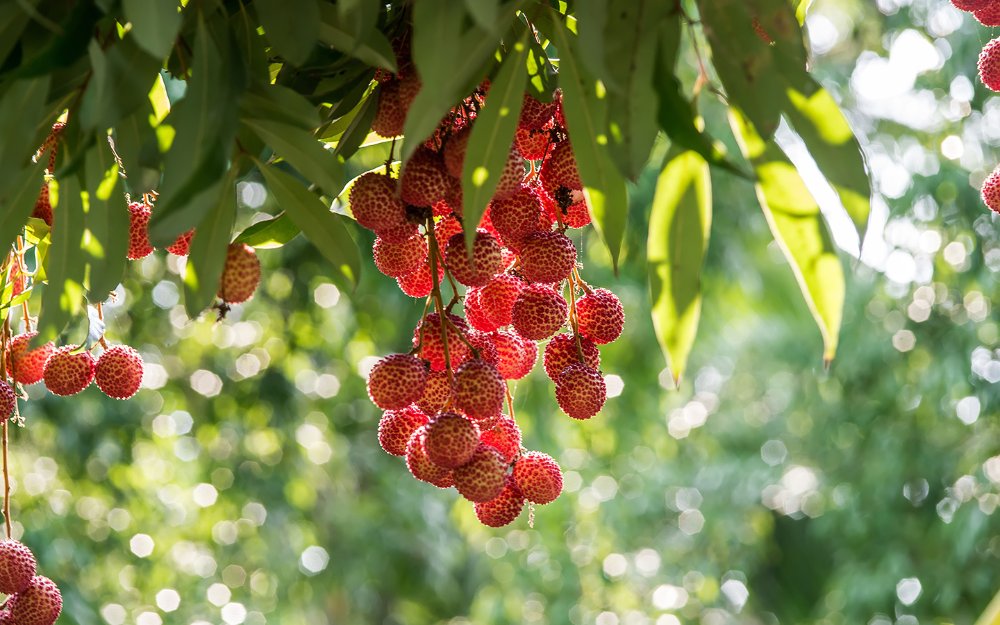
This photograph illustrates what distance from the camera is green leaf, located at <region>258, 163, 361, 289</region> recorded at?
0.48 meters

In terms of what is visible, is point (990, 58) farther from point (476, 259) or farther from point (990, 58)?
point (476, 259)

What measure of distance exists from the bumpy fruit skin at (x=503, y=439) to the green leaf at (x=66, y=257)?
23cm

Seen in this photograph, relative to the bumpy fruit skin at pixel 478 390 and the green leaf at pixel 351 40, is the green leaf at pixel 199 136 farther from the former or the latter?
the bumpy fruit skin at pixel 478 390

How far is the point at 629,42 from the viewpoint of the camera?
0.40 metres

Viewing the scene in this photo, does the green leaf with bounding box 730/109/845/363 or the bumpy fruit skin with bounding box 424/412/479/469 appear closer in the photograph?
the green leaf with bounding box 730/109/845/363

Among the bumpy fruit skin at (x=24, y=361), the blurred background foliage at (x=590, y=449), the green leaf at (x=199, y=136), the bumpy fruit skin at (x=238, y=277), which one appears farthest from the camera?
the blurred background foliage at (x=590, y=449)

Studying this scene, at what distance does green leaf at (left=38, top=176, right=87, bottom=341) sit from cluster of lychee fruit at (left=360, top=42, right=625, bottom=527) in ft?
0.39

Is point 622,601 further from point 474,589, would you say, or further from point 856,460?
point 856,460

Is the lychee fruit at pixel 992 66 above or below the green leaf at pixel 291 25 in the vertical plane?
below

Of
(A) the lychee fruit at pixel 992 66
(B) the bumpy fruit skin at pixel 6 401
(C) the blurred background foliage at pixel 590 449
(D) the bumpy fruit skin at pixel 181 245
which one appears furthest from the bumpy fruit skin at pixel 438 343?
(C) the blurred background foliage at pixel 590 449

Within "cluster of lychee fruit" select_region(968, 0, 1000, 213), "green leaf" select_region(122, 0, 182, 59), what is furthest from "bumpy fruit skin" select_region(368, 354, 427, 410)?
"cluster of lychee fruit" select_region(968, 0, 1000, 213)

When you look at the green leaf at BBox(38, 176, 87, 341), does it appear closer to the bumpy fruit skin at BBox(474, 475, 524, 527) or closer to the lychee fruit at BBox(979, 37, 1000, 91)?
the bumpy fruit skin at BBox(474, 475, 524, 527)

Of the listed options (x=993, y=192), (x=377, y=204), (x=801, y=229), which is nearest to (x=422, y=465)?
(x=377, y=204)

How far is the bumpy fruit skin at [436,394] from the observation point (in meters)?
0.57
